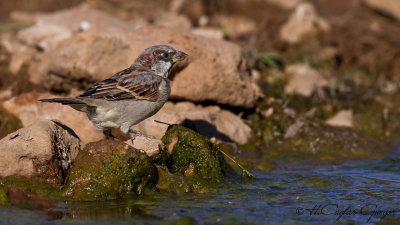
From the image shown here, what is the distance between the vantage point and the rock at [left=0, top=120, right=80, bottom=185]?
6.07 meters

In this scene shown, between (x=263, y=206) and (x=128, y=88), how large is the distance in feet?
7.01

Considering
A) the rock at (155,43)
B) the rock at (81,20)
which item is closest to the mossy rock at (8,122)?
A: the rock at (155,43)

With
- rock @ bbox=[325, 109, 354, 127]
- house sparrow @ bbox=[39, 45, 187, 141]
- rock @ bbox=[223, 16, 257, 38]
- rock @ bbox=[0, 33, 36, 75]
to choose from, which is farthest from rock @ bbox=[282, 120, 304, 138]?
rock @ bbox=[223, 16, 257, 38]

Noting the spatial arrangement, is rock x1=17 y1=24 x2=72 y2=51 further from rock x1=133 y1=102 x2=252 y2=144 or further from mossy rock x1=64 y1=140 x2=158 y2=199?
mossy rock x1=64 y1=140 x2=158 y2=199

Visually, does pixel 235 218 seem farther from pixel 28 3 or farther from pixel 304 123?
pixel 28 3

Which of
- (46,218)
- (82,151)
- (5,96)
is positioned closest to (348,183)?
(82,151)

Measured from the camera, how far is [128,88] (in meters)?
6.77

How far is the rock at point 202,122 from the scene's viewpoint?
26.3ft

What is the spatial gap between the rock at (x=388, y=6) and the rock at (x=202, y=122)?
782cm

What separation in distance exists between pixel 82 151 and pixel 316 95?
600cm

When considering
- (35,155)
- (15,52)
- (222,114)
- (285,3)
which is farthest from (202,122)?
(285,3)

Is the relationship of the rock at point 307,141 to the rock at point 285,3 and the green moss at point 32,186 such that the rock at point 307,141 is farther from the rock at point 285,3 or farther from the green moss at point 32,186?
the rock at point 285,3

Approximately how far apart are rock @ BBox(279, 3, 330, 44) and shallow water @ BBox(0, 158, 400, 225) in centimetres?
631

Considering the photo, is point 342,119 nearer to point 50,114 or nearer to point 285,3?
point 50,114
